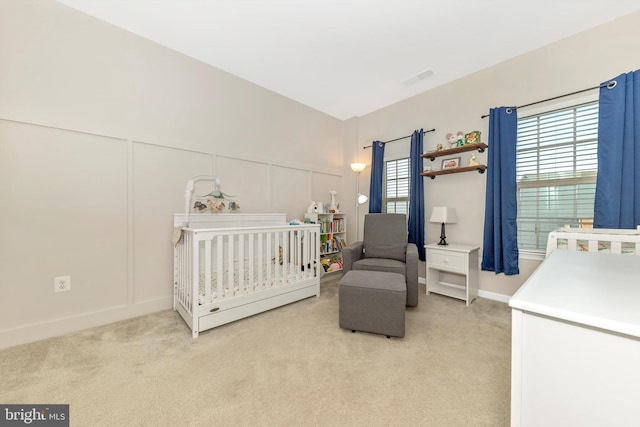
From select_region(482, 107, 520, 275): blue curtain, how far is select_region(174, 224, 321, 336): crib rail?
6.60ft

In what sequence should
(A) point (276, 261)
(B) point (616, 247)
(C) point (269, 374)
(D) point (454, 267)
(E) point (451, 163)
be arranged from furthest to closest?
(E) point (451, 163) → (D) point (454, 267) → (A) point (276, 261) → (B) point (616, 247) → (C) point (269, 374)

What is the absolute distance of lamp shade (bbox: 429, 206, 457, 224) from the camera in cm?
292

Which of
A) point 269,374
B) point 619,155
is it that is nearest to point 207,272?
point 269,374

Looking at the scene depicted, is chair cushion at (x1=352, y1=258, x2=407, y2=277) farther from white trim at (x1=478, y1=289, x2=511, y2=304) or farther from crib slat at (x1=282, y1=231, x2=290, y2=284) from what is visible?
white trim at (x1=478, y1=289, x2=511, y2=304)

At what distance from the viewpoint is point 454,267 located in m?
2.75

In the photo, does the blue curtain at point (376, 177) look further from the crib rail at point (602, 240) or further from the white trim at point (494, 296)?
the crib rail at point (602, 240)

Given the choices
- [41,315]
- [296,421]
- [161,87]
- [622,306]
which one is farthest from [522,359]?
[161,87]

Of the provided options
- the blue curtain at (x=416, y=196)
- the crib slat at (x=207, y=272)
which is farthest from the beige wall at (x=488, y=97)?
the crib slat at (x=207, y=272)

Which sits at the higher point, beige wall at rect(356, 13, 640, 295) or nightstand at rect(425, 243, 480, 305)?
beige wall at rect(356, 13, 640, 295)

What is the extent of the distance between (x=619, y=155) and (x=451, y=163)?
136cm

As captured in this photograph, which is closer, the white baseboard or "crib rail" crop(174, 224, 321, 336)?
the white baseboard

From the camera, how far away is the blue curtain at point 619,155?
79.2 inches

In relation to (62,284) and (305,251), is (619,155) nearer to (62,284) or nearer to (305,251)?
(305,251)

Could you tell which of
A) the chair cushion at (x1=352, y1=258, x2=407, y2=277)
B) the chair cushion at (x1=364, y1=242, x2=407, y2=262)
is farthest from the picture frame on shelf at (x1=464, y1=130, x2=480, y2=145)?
the chair cushion at (x1=352, y1=258, x2=407, y2=277)
